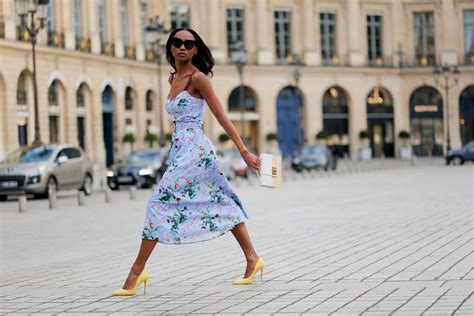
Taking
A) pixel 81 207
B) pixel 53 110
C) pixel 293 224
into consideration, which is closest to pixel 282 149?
Result: pixel 53 110

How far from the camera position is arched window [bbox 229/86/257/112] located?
7669 centimetres

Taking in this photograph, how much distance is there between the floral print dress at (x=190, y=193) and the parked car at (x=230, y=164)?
35.4 m

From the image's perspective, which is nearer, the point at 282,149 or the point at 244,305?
the point at 244,305

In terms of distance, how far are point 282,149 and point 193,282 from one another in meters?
67.0

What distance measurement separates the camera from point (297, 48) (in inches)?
3113

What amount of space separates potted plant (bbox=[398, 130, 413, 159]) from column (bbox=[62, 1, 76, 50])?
29794mm

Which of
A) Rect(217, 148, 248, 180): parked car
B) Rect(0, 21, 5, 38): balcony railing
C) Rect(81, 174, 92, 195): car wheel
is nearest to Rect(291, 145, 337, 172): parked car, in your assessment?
Rect(217, 148, 248, 180): parked car

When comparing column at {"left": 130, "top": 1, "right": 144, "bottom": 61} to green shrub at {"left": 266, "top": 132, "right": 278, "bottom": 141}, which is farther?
green shrub at {"left": 266, "top": 132, "right": 278, "bottom": 141}

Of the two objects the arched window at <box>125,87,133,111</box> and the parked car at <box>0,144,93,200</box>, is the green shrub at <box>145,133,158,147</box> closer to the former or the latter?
the arched window at <box>125,87,133,111</box>

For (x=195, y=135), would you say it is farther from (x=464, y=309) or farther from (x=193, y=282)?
(x=464, y=309)

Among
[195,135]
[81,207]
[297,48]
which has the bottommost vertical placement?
[81,207]

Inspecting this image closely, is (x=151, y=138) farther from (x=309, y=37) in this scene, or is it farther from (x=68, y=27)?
(x=309, y=37)

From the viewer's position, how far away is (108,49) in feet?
202

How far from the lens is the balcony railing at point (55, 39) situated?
54.4 m
